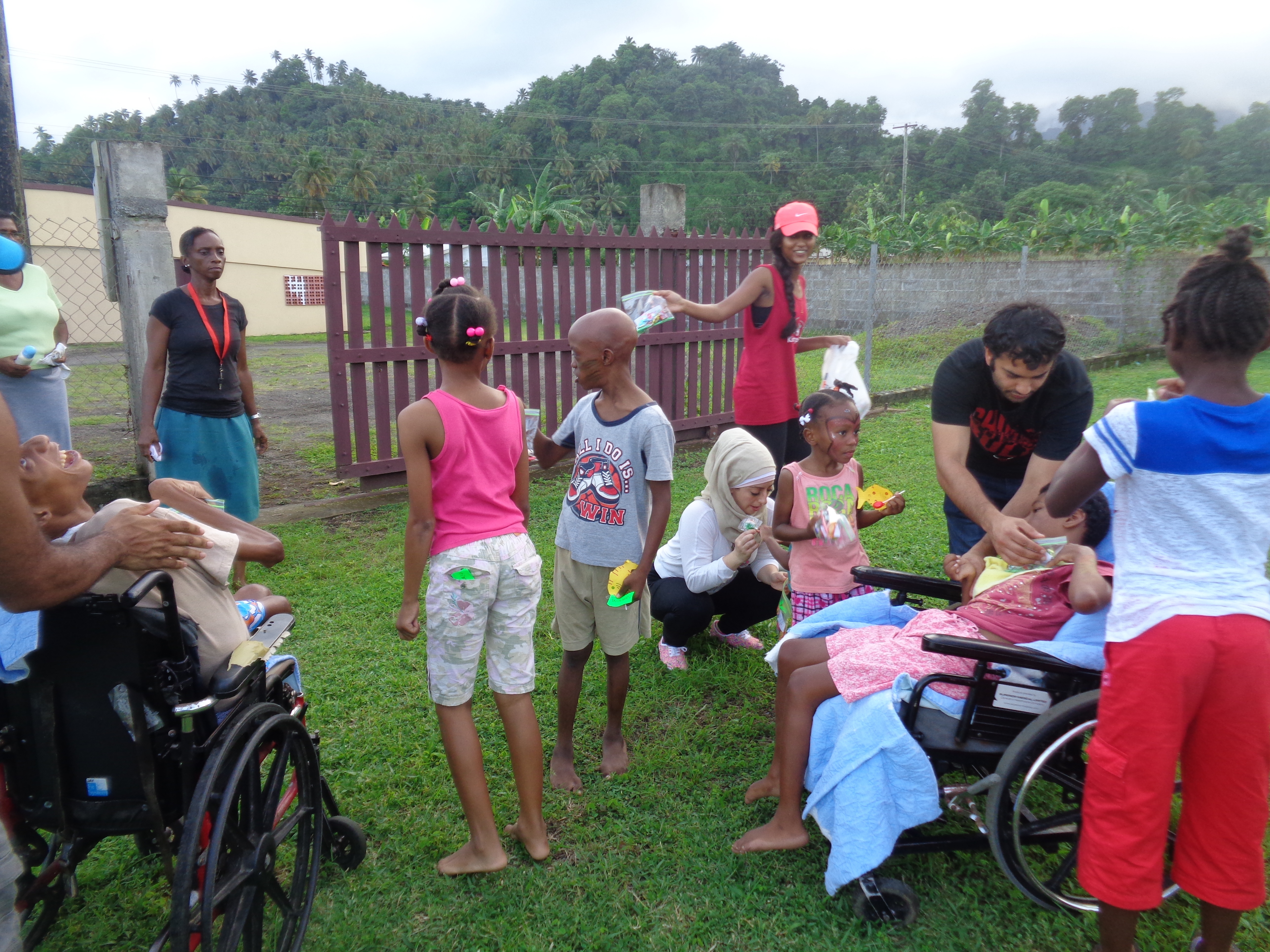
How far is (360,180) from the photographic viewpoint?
185 feet

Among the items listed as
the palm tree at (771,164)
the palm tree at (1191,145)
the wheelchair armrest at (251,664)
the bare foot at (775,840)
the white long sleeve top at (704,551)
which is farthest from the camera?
the palm tree at (771,164)

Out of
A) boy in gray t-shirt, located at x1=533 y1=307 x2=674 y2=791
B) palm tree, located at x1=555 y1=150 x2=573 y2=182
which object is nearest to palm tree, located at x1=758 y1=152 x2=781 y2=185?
palm tree, located at x1=555 y1=150 x2=573 y2=182

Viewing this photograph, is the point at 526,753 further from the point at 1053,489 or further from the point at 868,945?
the point at 1053,489

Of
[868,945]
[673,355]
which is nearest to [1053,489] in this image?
[868,945]

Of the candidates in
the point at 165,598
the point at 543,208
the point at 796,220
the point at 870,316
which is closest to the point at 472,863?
the point at 165,598

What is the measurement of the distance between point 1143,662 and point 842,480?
1842mm

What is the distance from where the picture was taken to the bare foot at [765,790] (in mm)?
2844

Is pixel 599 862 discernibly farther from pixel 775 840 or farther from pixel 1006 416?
pixel 1006 416

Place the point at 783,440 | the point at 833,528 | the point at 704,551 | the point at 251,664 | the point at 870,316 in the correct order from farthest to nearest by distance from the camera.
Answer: the point at 870,316 → the point at 783,440 → the point at 704,551 → the point at 833,528 → the point at 251,664

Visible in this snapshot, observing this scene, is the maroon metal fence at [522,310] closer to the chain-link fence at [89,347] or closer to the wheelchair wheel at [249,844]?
the chain-link fence at [89,347]

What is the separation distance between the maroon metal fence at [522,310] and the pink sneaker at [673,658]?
2.57m

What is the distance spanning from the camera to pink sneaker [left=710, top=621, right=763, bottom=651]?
13.3ft

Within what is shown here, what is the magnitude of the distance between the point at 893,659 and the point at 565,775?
1.29m

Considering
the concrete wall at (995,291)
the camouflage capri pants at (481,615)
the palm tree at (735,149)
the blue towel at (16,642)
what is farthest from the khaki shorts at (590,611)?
the palm tree at (735,149)
